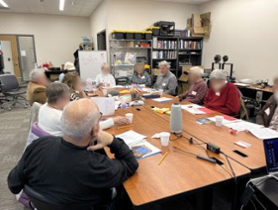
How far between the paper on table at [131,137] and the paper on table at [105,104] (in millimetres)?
644

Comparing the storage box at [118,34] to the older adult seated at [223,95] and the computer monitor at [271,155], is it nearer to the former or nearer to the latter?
the older adult seated at [223,95]

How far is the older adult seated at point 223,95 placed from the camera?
254 cm

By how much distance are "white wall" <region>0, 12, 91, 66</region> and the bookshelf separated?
4.08 m

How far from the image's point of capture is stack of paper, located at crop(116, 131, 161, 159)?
1.42m

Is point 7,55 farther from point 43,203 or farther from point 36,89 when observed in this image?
point 43,203

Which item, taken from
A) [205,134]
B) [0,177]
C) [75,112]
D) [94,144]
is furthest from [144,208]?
[0,177]

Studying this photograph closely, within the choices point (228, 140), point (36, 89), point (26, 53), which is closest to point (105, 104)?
point (36, 89)

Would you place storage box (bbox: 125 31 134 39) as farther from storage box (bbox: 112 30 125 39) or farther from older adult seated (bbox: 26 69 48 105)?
older adult seated (bbox: 26 69 48 105)

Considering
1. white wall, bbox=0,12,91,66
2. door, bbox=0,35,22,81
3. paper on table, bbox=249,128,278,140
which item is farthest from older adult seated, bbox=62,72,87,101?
door, bbox=0,35,22,81

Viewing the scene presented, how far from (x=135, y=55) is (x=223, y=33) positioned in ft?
8.21

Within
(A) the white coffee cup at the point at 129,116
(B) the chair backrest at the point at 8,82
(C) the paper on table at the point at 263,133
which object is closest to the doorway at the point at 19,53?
(B) the chair backrest at the point at 8,82

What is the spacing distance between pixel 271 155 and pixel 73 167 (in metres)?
1.15

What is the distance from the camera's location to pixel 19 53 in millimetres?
8195

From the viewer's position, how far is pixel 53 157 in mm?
992
